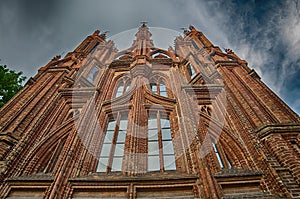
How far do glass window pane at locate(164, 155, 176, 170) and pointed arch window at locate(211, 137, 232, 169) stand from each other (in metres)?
1.59

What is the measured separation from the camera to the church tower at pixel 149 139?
6.43m

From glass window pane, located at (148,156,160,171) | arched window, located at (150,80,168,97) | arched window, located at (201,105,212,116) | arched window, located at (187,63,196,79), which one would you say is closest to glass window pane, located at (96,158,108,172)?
glass window pane, located at (148,156,160,171)

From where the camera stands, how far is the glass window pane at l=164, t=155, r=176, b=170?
7.59 m

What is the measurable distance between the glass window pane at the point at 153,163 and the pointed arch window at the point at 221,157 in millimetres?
2166

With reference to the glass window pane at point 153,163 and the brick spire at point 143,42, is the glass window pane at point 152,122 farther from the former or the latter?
the brick spire at point 143,42

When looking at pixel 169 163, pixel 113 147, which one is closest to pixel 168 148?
pixel 169 163

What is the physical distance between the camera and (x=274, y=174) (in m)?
6.14

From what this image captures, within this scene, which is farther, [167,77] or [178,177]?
[167,77]

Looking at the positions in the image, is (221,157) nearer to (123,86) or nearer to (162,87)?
(162,87)

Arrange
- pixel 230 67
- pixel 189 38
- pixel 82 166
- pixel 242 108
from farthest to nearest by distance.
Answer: pixel 189 38, pixel 230 67, pixel 242 108, pixel 82 166

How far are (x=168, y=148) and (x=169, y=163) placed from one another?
68 cm

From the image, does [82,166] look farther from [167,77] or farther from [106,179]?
[167,77]

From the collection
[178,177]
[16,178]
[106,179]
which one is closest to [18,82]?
[16,178]

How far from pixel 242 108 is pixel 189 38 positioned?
1176 cm
